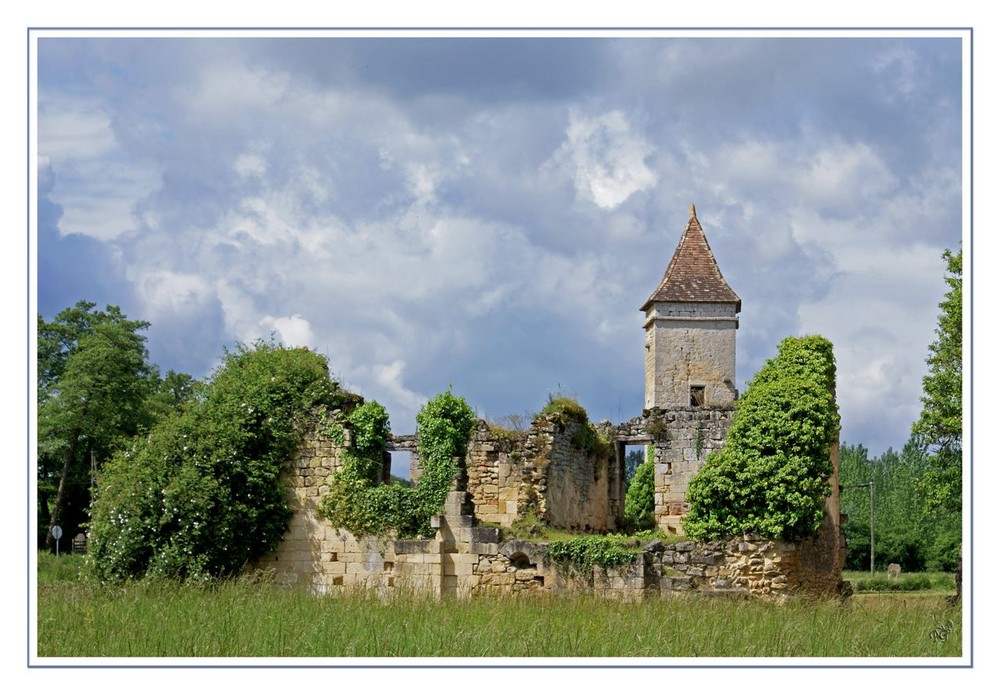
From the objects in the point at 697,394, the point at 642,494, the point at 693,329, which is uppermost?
the point at 693,329

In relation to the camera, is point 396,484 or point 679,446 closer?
point 396,484

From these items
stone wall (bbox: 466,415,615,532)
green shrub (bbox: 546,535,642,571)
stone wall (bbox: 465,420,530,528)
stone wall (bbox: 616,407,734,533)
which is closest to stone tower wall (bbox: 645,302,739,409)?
stone wall (bbox: 616,407,734,533)

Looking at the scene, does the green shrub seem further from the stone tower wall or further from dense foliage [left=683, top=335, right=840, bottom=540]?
the stone tower wall

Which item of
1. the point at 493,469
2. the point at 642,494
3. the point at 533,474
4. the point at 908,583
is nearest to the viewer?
the point at 533,474

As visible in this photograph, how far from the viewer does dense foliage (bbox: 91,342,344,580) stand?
18359mm

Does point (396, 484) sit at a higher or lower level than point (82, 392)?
lower

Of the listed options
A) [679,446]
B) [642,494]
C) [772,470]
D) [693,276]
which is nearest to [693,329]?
[693,276]

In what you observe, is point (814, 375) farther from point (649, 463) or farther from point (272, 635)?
point (649, 463)

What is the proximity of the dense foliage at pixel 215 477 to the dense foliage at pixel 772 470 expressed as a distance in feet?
21.7

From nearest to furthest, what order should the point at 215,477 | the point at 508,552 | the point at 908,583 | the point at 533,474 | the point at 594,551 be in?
the point at 594,551 → the point at 508,552 → the point at 215,477 → the point at 533,474 → the point at 908,583

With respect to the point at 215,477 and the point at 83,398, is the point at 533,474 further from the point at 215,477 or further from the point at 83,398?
the point at 83,398

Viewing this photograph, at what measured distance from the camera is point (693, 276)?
44312 millimetres

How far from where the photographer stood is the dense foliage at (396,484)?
1881cm

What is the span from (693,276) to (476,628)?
33.7 m
